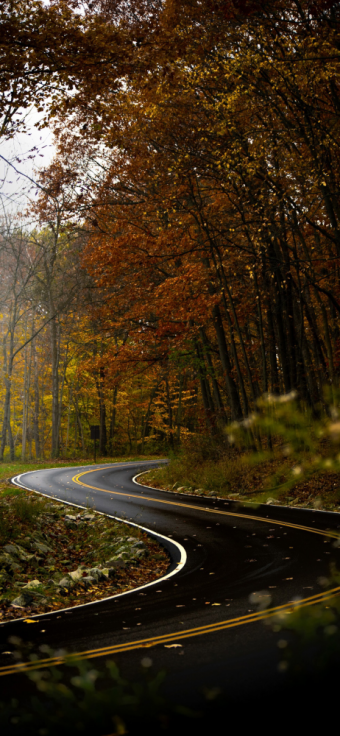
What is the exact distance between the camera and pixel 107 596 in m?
8.28

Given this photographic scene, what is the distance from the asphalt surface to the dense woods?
2.81 metres

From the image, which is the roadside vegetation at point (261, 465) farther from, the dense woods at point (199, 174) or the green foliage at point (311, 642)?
the dense woods at point (199, 174)

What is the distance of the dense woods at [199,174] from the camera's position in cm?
863

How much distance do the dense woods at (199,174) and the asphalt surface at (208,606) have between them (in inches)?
111

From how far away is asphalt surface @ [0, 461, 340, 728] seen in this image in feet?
11.7

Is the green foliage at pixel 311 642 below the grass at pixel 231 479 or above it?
above

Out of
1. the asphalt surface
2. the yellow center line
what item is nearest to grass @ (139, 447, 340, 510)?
the yellow center line

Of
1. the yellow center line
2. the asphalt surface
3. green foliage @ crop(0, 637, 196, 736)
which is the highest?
green foliage @ crop(0, 637, 196, 736)

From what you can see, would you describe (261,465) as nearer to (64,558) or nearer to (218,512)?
(218,512)

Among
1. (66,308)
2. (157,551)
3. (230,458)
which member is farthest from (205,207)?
(66,308)

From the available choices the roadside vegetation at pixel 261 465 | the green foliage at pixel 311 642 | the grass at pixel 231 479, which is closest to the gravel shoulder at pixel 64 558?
the roadside vegetation at pixel 261 465

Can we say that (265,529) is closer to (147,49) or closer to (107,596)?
(107,596)

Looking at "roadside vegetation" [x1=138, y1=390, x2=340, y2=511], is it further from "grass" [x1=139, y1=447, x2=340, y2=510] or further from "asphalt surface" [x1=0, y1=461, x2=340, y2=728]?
"asphalt surface" [x1=0, y1=461, x2=340, y2=728]

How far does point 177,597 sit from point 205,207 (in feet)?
49.8
